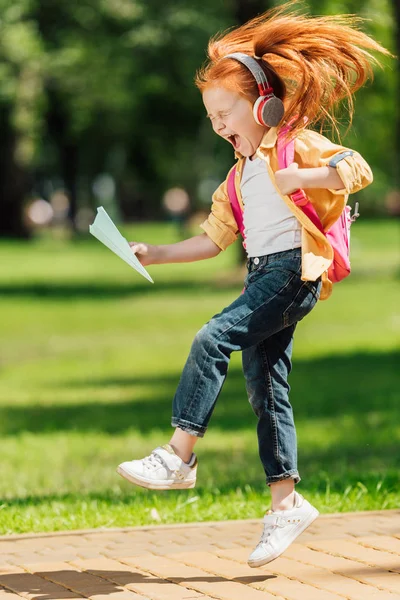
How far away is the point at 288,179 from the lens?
4.55 metres

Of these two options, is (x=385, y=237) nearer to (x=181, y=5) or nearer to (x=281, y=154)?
(x=181, y=5)

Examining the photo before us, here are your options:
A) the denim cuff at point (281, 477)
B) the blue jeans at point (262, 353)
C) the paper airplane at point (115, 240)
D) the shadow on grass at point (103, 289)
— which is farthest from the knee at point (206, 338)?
the shadow on grass at point (103, 289)

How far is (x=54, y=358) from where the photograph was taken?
16031 mm

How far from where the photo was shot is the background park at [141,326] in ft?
23.7

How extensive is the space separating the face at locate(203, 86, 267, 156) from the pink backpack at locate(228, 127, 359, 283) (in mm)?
117

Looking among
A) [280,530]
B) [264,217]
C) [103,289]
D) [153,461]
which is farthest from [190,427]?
[103,289]

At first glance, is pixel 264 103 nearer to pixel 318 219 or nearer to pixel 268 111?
pixel 268 111

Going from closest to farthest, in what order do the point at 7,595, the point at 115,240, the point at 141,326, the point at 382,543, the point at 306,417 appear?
1. the point at 7,595
2. the point at 115,240
3. the point at 382,543
4. the point at 306,417
5. the point at 141,326

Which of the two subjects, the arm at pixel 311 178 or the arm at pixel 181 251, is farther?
the arm at pixel 181 251

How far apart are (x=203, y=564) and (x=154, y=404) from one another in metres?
7.11

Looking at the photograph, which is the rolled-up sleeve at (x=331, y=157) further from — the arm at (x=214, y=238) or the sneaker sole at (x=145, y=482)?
the sneaker sole at (x=145, y=482)

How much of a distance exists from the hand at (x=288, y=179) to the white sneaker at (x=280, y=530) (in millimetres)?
1220

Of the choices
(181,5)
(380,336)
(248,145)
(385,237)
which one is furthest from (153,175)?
(248,145)

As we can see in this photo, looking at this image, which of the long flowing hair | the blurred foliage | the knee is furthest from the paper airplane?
the blurred foliage
